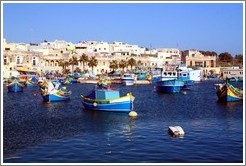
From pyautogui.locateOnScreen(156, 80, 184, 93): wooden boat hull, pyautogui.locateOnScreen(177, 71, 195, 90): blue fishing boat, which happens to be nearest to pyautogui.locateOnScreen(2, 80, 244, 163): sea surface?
pyautogui.locateOnScreen(156, 80, 184, 93): wooden boat hull

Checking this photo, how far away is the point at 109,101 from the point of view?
24.7 metres

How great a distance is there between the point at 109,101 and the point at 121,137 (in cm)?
808

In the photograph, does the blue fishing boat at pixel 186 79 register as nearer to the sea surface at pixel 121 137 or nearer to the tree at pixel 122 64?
the sea surface at pixel 121 137

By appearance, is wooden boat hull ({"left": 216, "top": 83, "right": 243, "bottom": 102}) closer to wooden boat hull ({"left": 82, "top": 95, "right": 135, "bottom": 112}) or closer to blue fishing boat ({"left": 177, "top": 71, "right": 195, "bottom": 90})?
wooden boat hull ({"left": 82, "top": 95, "right": 135, "bottom": 112})

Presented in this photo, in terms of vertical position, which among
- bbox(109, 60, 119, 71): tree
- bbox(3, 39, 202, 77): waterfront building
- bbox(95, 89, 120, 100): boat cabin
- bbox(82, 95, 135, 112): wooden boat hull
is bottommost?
bbox(82, 95, 135, 112): wooden boat hull

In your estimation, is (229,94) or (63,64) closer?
(229,94)

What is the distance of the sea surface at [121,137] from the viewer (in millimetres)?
13469

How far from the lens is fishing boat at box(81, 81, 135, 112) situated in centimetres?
2444

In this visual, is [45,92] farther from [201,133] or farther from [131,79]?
[131,79]

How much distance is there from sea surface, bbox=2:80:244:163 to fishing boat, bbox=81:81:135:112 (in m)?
0.50

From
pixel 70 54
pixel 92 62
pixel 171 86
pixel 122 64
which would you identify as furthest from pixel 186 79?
pixel 70 54

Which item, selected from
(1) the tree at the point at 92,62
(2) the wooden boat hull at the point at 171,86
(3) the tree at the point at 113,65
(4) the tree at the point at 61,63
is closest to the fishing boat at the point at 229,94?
(2) the wooden boat hull at the point at 171,86

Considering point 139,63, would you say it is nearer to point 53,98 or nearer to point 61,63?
point 61,63

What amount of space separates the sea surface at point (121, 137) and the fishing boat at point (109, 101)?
499mm
